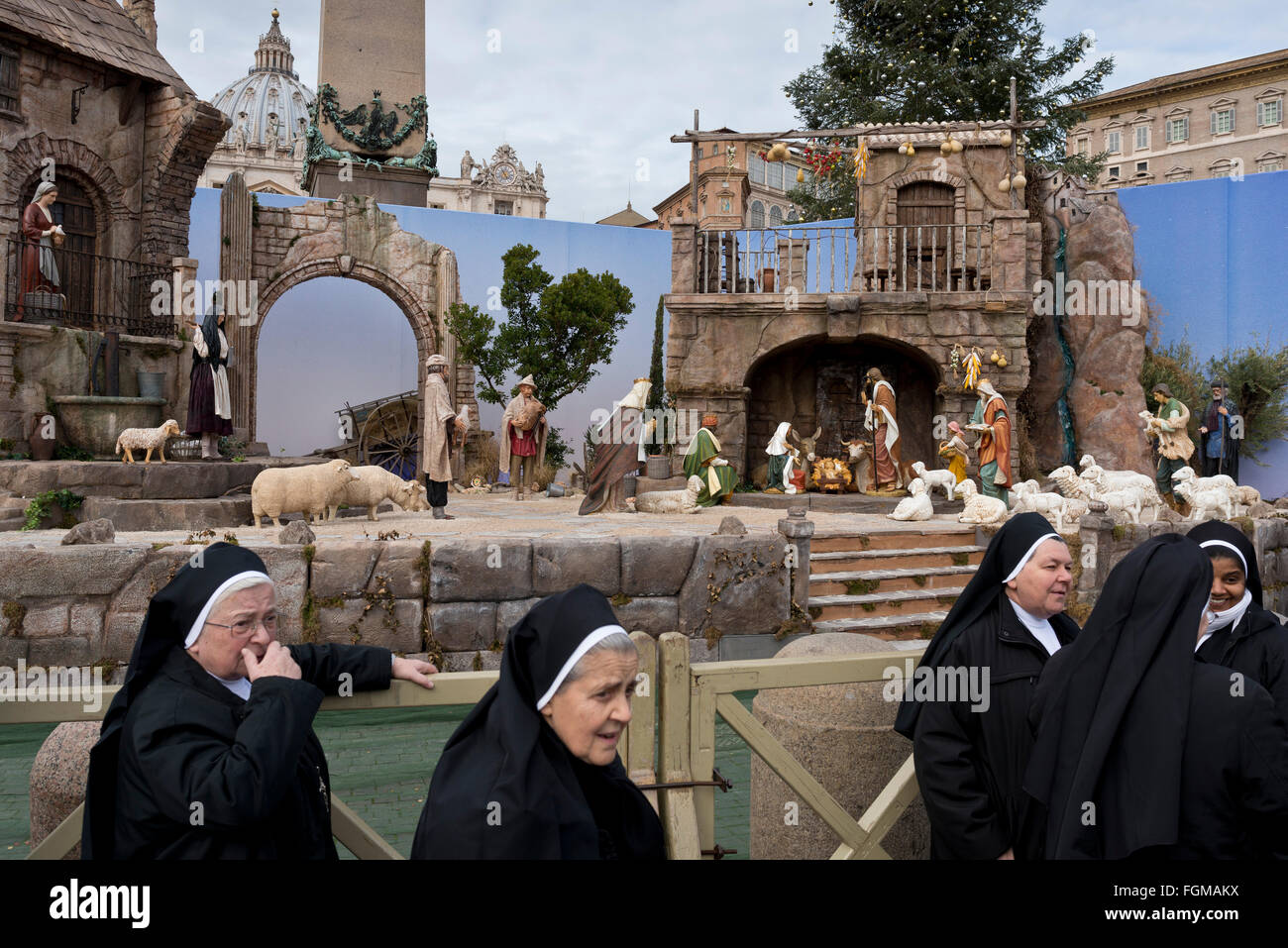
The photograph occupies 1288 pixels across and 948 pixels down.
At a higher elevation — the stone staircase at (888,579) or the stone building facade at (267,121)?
the stone building facade at (267,121)

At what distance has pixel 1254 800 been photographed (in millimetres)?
2287

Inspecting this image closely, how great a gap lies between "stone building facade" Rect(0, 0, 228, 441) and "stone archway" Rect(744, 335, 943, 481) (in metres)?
10.9

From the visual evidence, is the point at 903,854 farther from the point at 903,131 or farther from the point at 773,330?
the point at 903,131

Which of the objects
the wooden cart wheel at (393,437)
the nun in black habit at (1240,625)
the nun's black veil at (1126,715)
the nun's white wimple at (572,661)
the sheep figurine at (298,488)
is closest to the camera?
the nun's white wimple at (572,661)

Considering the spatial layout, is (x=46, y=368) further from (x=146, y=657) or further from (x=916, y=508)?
(x=146, y=657)

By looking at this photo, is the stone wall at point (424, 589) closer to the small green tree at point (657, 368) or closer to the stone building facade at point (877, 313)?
the stone building facade at point (877, 313)

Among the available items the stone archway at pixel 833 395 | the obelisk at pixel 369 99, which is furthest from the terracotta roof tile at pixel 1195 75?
the obelisk at pixel 369 99

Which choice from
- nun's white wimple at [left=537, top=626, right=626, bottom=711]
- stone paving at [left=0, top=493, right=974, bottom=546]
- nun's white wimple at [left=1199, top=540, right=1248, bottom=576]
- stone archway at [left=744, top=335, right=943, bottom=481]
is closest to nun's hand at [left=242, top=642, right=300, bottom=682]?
nun's white wimple at [left=537, top=626, right=626, bottom=711]

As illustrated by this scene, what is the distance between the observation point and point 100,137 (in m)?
16.2

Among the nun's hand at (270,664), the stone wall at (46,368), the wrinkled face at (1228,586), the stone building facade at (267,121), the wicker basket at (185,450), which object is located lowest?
the nun's hand at (270,664)

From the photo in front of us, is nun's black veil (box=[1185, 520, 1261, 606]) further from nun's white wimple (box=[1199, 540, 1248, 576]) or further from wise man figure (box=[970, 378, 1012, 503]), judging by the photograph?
wise man figure (box=[970, 378, 1012, 503])

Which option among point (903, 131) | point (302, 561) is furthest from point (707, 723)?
point (903, 131)

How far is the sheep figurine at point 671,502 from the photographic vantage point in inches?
535

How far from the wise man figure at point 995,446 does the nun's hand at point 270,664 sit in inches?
454
